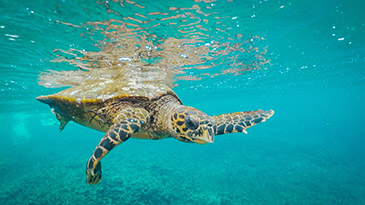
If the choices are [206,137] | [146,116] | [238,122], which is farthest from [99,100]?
[238,122]

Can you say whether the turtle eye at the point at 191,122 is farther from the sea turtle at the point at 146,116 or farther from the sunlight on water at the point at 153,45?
the sunlight on water at the point at 153,45

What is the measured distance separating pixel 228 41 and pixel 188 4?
3511 millimetres

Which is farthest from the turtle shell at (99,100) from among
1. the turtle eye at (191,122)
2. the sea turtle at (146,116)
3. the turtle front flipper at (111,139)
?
the turtle eye at (191,122)

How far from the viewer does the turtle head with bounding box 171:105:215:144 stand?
3.46 metres

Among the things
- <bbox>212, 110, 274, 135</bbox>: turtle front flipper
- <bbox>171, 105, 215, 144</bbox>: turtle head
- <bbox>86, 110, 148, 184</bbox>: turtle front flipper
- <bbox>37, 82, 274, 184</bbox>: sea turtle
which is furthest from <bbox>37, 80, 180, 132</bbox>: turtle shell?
<bbox>212, 110, 274, 135</bbox>: turtle front flipper

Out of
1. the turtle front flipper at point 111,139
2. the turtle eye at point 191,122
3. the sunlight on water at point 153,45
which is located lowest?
the turtle front flipper at point 111,139

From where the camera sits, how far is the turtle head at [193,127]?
11.4 ft

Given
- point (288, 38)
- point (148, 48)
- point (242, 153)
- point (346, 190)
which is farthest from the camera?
point (242, 153)

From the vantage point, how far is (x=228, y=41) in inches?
314

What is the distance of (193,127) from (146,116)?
4.37 feet

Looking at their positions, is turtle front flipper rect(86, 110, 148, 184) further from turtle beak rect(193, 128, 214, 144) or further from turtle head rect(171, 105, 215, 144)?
turtle beak rect(193, 128, 214, 144)

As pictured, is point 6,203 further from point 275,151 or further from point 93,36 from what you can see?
point 275,151

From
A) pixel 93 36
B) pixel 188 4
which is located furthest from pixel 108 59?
pixel 188 4

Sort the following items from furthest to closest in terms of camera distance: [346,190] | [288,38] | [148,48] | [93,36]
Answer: [346,190] < [288,38] < [148,48] < [93,36]
